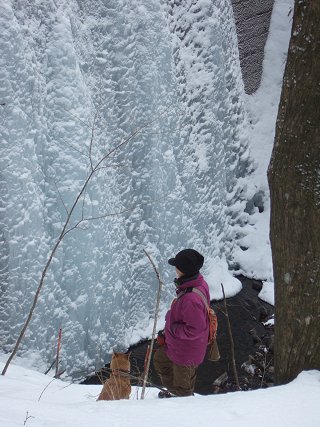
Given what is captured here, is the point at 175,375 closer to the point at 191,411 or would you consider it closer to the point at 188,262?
the point at 188,262

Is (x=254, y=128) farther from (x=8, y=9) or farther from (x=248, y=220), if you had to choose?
(x=8, y=9)

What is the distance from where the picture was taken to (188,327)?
3.21 metres

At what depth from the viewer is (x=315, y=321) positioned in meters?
2.53

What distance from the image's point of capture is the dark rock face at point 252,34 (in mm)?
8820

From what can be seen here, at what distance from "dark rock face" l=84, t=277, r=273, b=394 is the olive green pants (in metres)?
0.91

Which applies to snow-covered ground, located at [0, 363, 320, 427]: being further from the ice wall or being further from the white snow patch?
the white snow patch

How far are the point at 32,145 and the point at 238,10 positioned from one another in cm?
491

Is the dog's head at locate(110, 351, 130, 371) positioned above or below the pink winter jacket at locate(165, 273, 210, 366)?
below

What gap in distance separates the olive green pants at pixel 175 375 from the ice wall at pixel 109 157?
2.00m

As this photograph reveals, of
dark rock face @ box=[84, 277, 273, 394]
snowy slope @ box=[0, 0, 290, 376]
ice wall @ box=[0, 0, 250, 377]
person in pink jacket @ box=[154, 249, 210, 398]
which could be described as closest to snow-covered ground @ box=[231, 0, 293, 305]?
snowy slope @ box=[0, 0, 290, 376]

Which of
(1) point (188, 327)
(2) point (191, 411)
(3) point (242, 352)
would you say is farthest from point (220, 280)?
(2) point (191, 411)

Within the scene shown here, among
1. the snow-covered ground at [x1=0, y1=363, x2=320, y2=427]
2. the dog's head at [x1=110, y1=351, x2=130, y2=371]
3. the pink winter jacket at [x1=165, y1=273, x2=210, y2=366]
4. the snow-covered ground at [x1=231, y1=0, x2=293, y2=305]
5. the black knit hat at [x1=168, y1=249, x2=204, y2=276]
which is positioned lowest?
the snow-covered ground at [x1=0, y1=363, x2=320, y2=427]

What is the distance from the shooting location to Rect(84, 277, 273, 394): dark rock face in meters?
5.33

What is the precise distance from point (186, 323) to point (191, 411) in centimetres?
94
